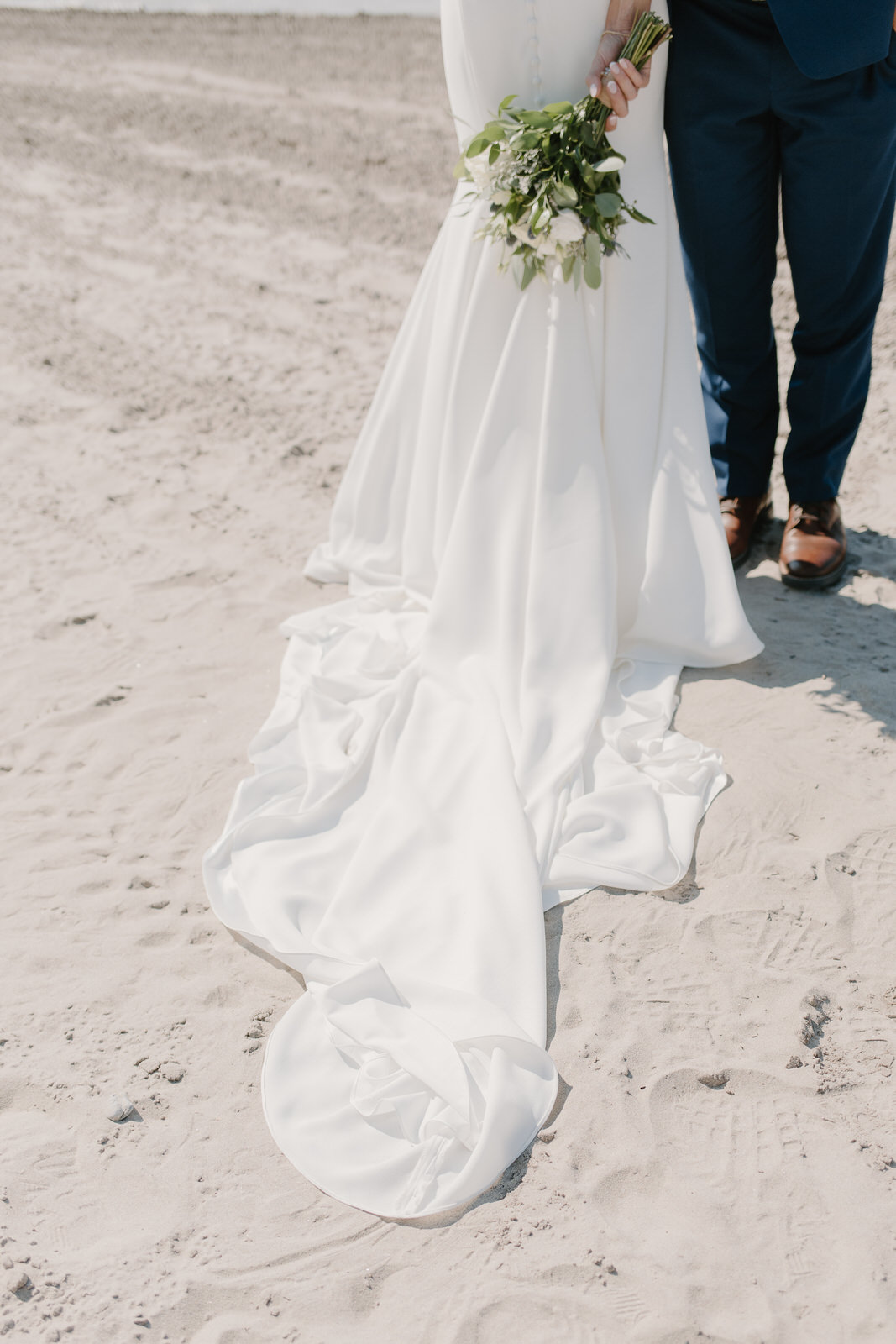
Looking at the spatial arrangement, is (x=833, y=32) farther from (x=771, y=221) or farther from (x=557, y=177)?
(x=557, y=177)

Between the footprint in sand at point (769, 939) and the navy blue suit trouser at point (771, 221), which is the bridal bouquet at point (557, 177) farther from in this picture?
the footprint in sand at point (769, 939)

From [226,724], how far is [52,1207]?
144 centimetres

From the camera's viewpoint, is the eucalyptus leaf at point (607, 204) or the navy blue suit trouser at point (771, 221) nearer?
the eucalyptus leaf at point (607, 204)

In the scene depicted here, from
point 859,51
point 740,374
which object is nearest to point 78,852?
point 740,374

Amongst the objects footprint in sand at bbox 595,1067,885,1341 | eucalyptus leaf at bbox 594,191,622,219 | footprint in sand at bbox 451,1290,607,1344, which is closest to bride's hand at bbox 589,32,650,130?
eucalyptus leaf at bbox 594,191,622,219

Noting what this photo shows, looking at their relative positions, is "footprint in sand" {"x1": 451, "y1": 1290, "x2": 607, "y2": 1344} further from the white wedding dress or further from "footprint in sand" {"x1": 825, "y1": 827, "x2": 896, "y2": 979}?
"footprint in sand" {"x1": 825, "y1": 827, "x2": 896, "y2": 979}

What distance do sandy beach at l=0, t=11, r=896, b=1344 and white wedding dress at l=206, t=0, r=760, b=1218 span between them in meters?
0.13

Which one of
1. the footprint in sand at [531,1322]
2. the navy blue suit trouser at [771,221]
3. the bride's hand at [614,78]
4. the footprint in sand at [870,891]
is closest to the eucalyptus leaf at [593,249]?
the bride's hand at [614,78]

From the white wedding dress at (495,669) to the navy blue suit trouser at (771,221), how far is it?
220 mm

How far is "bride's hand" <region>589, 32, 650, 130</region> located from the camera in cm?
247

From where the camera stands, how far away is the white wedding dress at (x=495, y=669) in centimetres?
217

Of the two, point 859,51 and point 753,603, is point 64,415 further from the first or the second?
point 859,51

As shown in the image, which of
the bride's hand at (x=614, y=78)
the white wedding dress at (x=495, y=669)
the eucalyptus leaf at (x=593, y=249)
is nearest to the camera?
the white wedding dress at (x=495, y=669)

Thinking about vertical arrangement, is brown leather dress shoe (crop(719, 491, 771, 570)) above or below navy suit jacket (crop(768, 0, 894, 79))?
below
